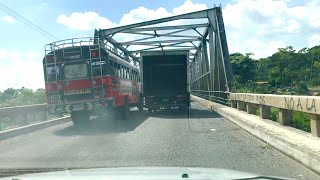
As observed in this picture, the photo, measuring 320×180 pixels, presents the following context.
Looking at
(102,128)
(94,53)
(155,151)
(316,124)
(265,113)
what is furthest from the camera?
(94,53)

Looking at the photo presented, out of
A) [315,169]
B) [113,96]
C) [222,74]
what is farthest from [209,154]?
[222,74]

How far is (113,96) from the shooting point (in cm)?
1620

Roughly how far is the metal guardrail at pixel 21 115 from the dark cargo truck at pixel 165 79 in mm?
5913

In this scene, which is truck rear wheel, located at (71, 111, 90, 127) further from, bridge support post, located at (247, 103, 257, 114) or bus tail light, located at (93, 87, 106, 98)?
bridge support post, located at (247, 103, 257, 114)

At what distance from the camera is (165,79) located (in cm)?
2409

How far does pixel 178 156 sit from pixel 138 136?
370cm

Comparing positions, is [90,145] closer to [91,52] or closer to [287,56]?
[91,52]

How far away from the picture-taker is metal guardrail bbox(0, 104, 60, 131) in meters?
15.2

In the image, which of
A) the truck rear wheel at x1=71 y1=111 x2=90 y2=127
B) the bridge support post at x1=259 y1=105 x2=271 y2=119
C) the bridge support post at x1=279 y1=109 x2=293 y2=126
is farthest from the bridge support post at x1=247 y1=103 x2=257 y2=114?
the truck rear wheel at x1=71 y1=111 x2=90 y2=127

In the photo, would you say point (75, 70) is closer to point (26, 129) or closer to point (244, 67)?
point (26, 129)

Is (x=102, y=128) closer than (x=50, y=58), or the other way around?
(x=102, y=128)

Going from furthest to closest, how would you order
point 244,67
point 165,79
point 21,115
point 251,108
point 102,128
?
point 244,67, point 165,79, point 21,115, point 251,108, point 102,128

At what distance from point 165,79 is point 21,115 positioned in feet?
31.2

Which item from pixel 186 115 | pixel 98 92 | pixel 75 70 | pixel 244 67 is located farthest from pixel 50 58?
pixel 244 67
